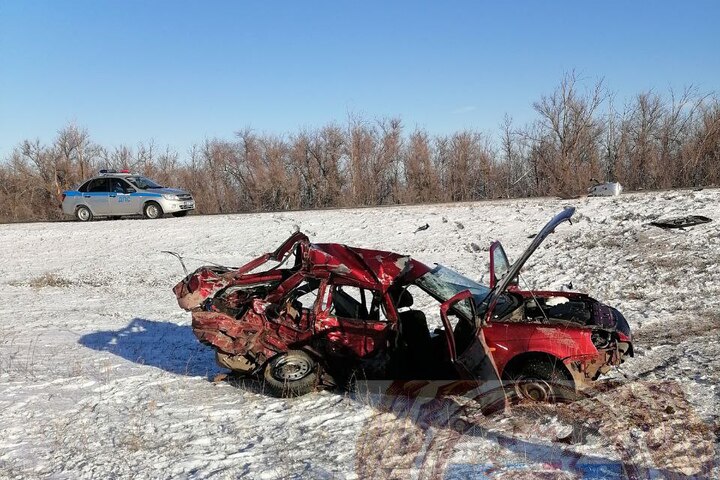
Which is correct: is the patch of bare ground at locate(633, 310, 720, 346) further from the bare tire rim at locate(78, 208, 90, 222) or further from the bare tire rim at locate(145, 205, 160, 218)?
the bare tire rim at locate(78, 208, 90, 222)

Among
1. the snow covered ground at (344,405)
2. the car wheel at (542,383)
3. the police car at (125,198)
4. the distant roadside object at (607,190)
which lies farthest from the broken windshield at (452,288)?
the police car at (125,198)

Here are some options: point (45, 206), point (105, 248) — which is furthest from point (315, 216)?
point (45, 206)

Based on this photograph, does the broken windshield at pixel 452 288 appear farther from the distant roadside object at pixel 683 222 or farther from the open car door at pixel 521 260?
the distant roadside object at pixel 683 222

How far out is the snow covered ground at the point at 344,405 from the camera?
4.86 m

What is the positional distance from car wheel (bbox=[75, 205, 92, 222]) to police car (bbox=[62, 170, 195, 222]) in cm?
4

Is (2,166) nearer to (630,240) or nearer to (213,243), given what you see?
(213,243)

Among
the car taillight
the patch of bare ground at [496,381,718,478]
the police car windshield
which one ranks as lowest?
the patch of bare ground at [496,381,718,478]

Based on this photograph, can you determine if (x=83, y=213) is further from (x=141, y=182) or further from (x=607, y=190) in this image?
(x=607, y=190)

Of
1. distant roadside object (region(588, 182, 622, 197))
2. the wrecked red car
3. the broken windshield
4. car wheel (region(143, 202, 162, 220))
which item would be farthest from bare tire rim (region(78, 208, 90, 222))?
the broken windshield

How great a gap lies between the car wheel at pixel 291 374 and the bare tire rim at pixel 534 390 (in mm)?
2288

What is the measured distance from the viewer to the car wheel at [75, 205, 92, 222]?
76.4ft

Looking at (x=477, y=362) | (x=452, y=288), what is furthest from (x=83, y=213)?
(x=477, y=362)

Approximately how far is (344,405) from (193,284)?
225 centimetres

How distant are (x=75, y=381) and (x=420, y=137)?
3211 cm
